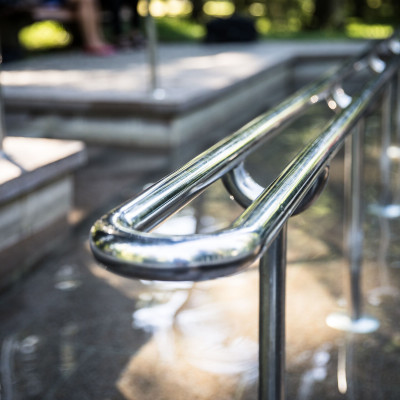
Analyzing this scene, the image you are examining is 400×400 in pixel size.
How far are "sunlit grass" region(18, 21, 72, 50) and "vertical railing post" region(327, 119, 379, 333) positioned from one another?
276 inches

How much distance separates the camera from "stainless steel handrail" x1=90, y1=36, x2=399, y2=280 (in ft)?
2.04

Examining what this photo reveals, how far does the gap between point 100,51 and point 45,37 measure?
128 inches

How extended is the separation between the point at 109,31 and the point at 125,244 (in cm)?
935

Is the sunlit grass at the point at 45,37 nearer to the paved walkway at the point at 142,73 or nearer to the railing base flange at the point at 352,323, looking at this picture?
the paved walkway at the point at 142,73

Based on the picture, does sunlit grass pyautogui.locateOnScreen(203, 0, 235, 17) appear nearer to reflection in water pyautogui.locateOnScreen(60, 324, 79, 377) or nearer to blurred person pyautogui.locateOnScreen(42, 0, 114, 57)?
blurred person pyautogui.locateOnScreen(42, 0, 114, 57)

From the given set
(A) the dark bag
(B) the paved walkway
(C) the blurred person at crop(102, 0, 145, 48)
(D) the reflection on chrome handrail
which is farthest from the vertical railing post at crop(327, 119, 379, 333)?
(A) the dark bag

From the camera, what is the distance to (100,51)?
7246mm

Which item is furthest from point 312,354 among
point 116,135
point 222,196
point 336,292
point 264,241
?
point 116,135

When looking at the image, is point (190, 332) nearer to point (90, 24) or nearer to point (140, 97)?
point (140, 97)

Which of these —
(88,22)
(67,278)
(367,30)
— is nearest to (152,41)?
(67,278)

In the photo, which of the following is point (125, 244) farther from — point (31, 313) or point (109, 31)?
point (109, 31)

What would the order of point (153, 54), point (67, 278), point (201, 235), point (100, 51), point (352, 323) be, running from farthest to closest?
point (100, 51) → point (153, 54) → point (67, 278) → point (352, 323) → point (201, 235)

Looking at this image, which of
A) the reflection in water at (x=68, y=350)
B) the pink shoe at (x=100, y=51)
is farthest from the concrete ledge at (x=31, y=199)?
the pink shoe at (x=100, y=51)

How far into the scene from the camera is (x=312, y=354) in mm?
1968
